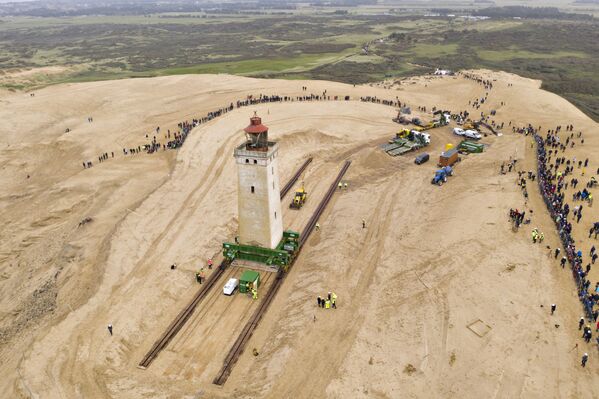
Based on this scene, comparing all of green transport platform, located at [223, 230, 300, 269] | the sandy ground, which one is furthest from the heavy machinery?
green transport platform, located at [223, 230, 300, 269]

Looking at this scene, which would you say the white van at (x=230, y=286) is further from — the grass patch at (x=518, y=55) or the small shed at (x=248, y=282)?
the grass patch at (x=518, y=55)

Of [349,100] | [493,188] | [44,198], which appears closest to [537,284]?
[493,188]

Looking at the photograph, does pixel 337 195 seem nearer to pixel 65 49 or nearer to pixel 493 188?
pixel 493 188

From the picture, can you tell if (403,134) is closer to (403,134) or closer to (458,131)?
(403,134)

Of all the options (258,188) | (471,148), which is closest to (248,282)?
(258,188)

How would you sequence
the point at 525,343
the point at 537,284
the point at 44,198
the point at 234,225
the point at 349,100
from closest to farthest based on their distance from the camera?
the point at 525,343 < the point at 537,284 < the point at 234,225 < the point at 44,198 < the point at 349,100
